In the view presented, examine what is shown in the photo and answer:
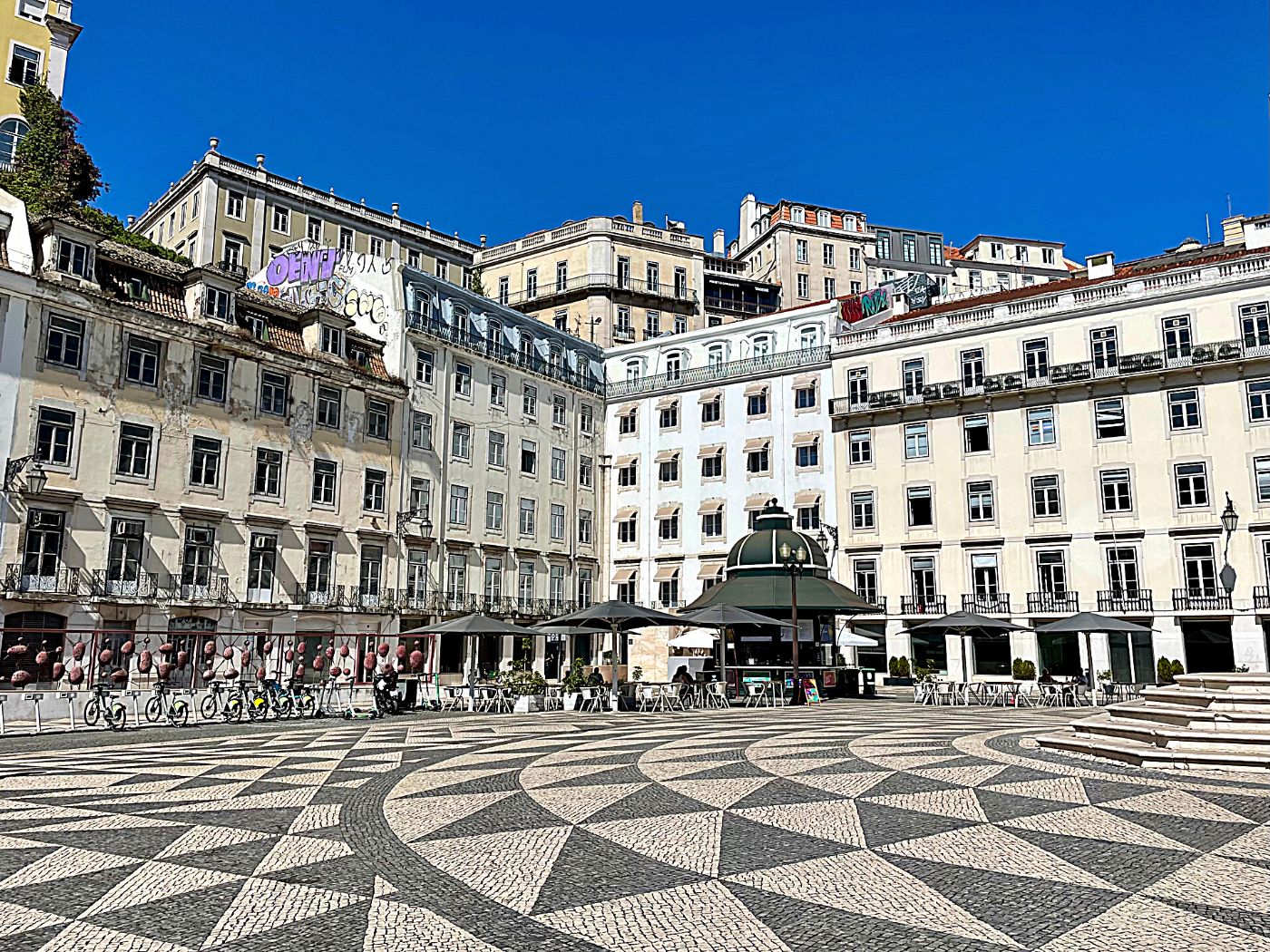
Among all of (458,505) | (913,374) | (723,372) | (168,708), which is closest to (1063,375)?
(913,374)

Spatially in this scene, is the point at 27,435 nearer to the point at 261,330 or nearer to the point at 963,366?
the point at 261,330

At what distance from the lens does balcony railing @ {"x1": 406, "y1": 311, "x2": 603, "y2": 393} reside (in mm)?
43753

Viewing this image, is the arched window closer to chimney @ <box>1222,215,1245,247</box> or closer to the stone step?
the stone step

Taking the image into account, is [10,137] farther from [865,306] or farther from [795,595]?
[865,306]

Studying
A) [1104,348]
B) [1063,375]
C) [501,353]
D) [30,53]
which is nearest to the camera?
[1104,348]

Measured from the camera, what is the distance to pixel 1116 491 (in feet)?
133

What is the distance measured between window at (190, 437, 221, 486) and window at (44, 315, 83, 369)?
459 centimetres

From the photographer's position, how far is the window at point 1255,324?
128ft

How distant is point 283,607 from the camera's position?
1416 inches

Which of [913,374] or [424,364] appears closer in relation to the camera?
[424,364]

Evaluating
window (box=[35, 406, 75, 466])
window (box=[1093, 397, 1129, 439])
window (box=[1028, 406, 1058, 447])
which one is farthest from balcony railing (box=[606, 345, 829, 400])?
window (box=[35, 406, 75, 466])

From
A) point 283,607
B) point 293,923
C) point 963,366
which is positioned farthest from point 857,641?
point 293,923

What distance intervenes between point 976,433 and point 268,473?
2916 centimetres

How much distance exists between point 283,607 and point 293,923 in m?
31.6
